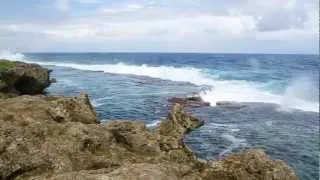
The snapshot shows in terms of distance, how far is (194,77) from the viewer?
4382 inches

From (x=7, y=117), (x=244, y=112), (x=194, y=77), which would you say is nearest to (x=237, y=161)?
(x=7, y=117)

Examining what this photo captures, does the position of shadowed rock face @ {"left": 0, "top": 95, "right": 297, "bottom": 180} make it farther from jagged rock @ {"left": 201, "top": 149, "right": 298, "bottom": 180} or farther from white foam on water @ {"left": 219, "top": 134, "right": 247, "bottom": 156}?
white foam on water @ {"left": 219, "top": 134, "right": 247, "bottom": 156}

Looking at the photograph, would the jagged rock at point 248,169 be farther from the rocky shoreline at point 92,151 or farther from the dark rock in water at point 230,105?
the dark rock in water at point 230,105

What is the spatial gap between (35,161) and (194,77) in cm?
9901

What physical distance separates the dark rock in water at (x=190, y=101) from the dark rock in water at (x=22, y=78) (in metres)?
16.0

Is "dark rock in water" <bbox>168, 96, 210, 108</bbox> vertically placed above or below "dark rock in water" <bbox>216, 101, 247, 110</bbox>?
above

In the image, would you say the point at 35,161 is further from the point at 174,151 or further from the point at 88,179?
the point at 174,151

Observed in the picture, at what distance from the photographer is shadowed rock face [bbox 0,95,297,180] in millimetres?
12234

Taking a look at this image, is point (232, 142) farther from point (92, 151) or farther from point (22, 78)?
point (22, 78)

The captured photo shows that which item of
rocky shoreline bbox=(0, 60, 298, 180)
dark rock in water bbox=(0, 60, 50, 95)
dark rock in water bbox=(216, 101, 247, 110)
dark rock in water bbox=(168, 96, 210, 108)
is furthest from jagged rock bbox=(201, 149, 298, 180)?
dark rock in water bbox=(168, 96, 210, 108)

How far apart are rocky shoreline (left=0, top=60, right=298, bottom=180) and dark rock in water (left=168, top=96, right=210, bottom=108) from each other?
3622 centimetres

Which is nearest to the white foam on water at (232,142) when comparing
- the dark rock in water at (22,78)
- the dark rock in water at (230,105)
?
the dark rock in water at (230,105)

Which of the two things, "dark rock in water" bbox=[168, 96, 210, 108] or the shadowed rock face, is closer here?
the shadowed rock face

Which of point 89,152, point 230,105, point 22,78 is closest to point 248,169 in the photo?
point 89,152
